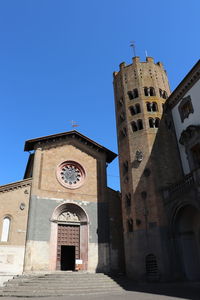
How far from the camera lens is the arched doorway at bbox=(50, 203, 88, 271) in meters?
20.5

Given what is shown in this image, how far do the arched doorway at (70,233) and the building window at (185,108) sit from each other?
38.9 feet

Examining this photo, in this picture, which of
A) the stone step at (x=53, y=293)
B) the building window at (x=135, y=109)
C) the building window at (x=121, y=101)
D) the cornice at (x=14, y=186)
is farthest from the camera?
the building window at (x=121, y=101)

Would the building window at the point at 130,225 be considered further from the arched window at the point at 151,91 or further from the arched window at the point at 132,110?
the arched window at the point at 151,91

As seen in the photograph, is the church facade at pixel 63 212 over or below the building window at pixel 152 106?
below

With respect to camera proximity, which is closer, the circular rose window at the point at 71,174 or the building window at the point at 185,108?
the building window at the point at 185,108

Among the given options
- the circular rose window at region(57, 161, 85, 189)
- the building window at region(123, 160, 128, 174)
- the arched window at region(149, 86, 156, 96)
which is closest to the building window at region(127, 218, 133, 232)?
the building window at region(123, 160, 128, 174)

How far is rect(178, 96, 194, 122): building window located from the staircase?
44.1ft

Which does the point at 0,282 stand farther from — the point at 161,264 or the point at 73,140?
the point at 73,140

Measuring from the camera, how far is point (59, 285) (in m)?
15.9

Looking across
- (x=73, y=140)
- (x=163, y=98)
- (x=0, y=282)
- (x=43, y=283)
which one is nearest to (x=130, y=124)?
(x=163, y=98)

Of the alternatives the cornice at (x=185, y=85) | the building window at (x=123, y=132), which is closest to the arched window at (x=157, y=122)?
the cornice at (x=185, y=85)

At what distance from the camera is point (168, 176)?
2008 centimetres

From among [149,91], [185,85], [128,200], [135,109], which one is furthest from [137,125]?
[128,200]

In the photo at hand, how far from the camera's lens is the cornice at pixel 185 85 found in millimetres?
19267
